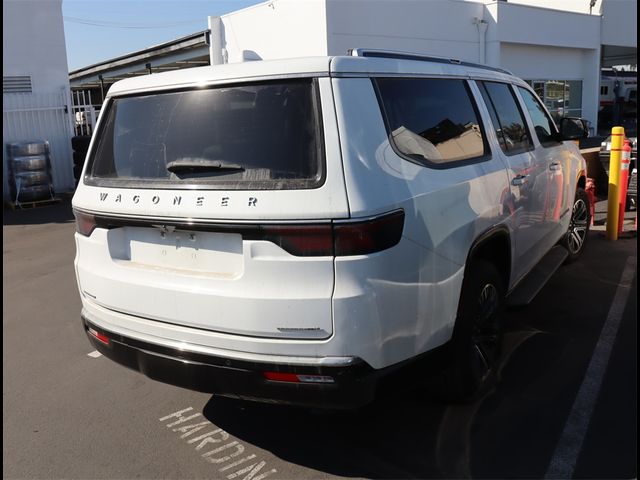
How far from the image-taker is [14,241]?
9211 millimetres

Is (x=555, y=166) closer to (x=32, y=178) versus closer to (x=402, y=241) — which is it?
(x=402, y=241)

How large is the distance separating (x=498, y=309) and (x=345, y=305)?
1594mm

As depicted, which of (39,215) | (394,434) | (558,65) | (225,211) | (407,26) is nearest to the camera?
(225,211)

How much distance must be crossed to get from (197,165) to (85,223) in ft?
2.80

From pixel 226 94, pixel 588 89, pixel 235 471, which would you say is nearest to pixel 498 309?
pixel 235 471

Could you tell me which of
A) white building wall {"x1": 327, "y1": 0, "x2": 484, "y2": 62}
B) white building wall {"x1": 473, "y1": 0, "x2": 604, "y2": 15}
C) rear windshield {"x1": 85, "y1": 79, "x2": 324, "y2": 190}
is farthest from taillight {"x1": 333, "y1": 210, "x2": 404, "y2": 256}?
white building wall {"x1": 473, "y1": 0, "x2": 604, "y2": 15}

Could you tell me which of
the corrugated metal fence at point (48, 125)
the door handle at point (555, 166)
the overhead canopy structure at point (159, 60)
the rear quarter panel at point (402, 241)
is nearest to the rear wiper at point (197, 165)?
the rear quarter panel at point (402, 241)

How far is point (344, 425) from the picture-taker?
3420 millimetres

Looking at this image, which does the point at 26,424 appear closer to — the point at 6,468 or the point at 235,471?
the point at 6,468

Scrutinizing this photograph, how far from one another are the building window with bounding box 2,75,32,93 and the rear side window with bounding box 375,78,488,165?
12234 millimetres

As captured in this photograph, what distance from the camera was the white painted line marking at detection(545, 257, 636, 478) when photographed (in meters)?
2.97

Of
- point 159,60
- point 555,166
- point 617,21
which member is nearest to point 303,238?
point 555,166

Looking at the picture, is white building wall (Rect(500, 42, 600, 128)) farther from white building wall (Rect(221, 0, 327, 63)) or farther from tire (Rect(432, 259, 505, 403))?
tire (Rect(432, 259, 505, 403))

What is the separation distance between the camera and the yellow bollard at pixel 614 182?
7199 mm
